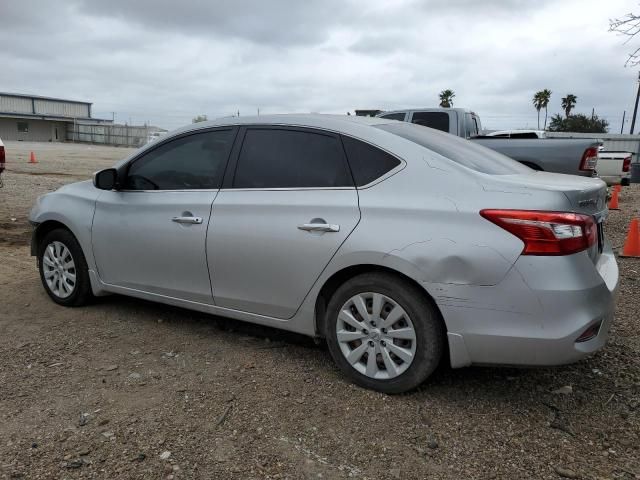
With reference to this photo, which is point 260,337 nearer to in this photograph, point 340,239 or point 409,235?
point 340,239

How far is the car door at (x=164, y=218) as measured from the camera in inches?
155

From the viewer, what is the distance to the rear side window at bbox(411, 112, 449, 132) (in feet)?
37.0

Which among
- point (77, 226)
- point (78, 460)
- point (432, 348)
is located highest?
point (77, 226)

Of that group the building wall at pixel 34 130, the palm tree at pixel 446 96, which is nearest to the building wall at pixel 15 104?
the building wall at pixel 34 130

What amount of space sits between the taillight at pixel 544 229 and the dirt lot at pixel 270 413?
971 mm

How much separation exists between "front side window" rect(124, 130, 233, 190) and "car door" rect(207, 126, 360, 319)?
14 centimetres

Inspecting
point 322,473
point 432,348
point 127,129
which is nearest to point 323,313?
point 432,348

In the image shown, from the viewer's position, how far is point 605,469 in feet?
8.59

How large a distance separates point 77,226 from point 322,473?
3078 millimetres

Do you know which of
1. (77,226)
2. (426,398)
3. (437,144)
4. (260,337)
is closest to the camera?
(426,398)

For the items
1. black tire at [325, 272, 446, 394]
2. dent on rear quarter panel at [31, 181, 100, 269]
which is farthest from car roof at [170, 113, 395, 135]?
dent on rear quarter panel at [31, 181, 100, 269]

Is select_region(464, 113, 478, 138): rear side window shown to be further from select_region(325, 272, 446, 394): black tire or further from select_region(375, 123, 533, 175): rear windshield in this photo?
select_region(325, 272, 446, 394): black tire

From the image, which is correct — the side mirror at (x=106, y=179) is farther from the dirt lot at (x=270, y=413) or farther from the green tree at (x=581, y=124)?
the green tree at (x=581, y=124)

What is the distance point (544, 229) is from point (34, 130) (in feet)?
237
